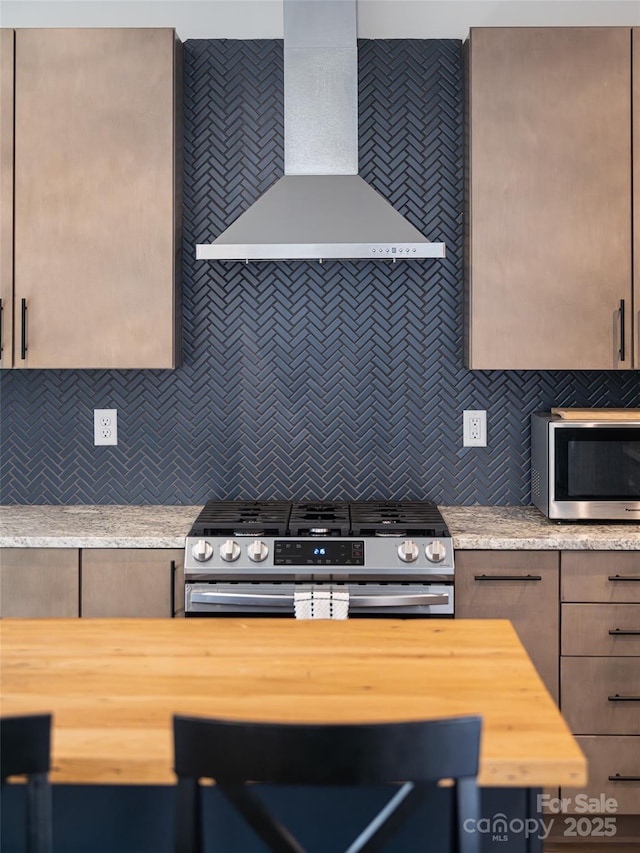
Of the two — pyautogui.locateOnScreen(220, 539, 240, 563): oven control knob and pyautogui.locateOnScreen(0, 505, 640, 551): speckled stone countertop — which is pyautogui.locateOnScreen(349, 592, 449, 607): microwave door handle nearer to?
pyautogui.locateOnScreen(0, 505, 640, 551): speckled stone countertop

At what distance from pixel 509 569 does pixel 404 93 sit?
6.09 feet

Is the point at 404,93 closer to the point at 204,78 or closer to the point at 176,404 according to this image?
the point at 204,78

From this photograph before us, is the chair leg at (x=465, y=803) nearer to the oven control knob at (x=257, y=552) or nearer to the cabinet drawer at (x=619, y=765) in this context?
the oven control knob at (x=257, y=552)

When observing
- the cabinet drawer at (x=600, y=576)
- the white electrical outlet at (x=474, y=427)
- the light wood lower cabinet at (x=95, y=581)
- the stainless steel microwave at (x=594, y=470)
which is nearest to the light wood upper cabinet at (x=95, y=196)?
the light wood lower cabinet at (x=95, y=581)

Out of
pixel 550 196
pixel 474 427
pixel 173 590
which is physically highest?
pixel 550 196

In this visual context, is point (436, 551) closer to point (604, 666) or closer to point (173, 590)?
point (604, 666)

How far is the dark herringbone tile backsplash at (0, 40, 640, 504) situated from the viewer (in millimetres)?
3252

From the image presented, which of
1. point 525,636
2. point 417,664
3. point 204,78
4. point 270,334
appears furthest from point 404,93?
point 417,664

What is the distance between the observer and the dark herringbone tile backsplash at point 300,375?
→ 325 centimetres

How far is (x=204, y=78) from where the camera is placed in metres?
3.26

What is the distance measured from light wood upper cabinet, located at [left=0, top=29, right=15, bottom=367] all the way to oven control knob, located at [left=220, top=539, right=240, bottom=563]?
1.05 metres

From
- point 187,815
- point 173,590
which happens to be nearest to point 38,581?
point 173,590

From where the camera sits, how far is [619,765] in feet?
8.66

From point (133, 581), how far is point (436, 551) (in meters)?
0.98
